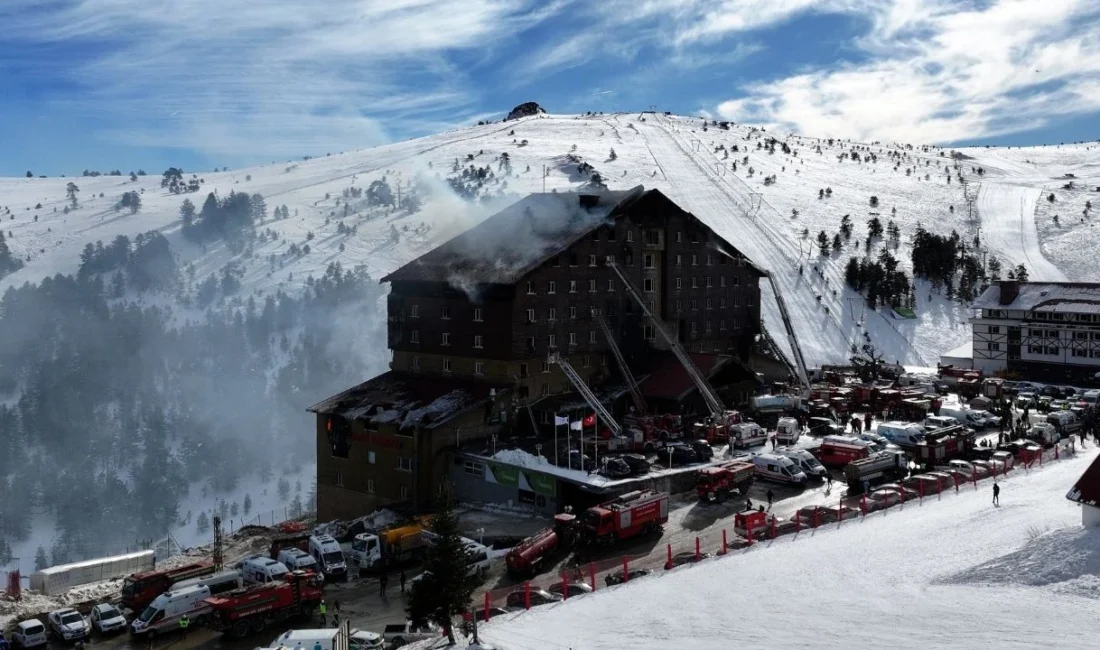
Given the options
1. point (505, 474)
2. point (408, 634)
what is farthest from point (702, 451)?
point (408, 634)

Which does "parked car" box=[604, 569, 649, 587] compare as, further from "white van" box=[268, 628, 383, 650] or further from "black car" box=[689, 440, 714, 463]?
"black car" box=[689, 440, 714, 463]

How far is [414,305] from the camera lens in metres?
53.1

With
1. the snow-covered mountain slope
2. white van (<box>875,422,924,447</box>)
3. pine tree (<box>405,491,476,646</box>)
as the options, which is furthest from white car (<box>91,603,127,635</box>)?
the snow-covered mountain slope

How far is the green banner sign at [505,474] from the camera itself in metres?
41.2

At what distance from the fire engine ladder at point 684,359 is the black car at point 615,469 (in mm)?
11650

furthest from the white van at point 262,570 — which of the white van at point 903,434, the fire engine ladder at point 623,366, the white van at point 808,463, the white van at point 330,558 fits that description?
the white van at point 903,434

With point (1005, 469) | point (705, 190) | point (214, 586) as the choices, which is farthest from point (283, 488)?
point (705, 190)

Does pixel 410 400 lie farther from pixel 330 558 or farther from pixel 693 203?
pixel 693 203

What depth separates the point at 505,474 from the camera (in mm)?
41656

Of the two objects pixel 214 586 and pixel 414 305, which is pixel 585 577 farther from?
pixel 414 305

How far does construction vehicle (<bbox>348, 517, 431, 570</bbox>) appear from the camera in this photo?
33375 millimetres

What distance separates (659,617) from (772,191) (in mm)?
122267

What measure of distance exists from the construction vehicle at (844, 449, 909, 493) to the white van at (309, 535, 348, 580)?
2073 centimetres

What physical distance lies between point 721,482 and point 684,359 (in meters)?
15.8
